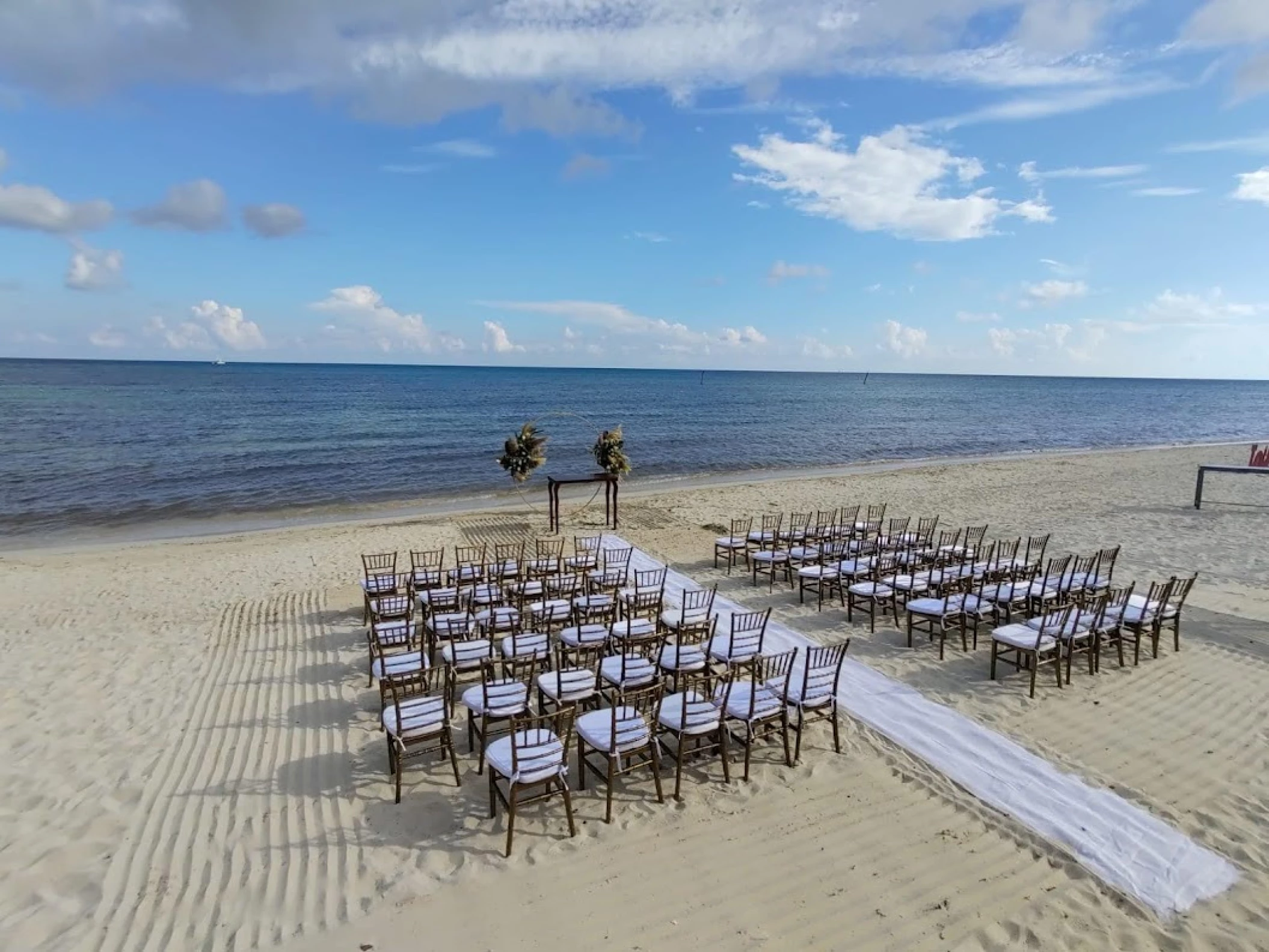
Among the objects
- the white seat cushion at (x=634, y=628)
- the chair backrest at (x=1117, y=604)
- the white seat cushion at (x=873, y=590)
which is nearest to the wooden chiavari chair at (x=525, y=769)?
the white seat cushion at (x=634, y=628)

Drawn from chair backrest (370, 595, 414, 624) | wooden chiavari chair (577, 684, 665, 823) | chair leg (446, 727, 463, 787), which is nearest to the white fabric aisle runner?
wooden chiavari chair (577, 684, 665, 823)

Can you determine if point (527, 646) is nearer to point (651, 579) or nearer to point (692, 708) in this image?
point (692, 708)

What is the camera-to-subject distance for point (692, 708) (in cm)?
647

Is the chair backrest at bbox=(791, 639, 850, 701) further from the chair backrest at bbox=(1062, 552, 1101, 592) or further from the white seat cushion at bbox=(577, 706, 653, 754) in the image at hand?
the chair backrest at bbox=(1062, 552, 1101, 592)

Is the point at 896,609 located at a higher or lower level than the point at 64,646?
higher

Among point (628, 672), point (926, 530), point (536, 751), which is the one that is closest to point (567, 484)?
point (926, 530)

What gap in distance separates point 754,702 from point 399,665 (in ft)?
12.5

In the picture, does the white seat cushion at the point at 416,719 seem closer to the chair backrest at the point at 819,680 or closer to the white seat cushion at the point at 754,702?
the white seat cushion at the point at 754,702

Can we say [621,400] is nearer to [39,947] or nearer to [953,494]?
[953,494]

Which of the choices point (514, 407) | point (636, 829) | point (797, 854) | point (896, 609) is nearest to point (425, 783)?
point (636, 829)

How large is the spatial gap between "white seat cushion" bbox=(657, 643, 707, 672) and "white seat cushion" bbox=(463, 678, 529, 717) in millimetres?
1640

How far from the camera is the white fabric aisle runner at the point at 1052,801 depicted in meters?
5.02

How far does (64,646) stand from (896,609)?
12396 millimetres

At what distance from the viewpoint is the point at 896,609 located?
10.5 meters
